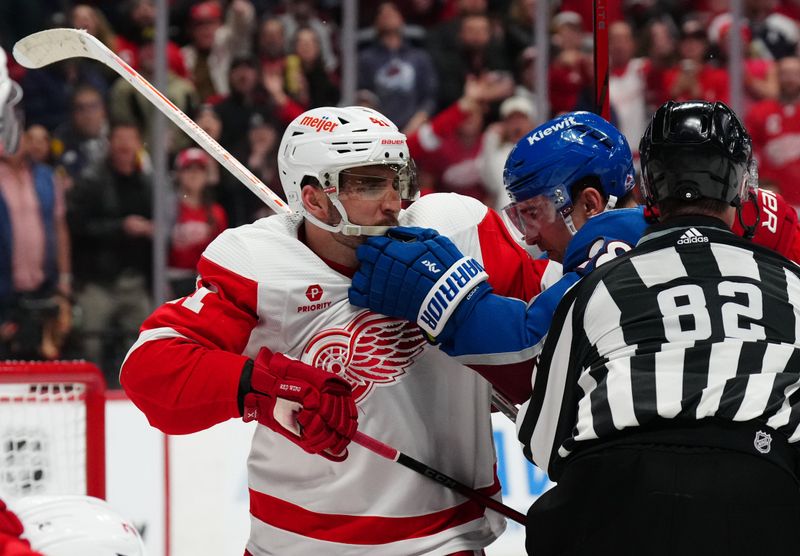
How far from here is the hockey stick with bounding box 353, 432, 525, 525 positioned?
267 centimetres

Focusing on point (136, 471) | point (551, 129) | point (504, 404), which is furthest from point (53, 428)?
point (551, 129)

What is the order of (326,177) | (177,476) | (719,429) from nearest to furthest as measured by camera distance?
(719,429) < (326,177) < (177,476)

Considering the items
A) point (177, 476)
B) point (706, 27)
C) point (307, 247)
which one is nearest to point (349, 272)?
point (307, 247)

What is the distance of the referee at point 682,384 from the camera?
6.91 ft

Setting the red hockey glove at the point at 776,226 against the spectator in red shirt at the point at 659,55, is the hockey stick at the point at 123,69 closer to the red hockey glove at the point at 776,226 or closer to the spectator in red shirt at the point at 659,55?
the red hockey glove at the point at 776,226

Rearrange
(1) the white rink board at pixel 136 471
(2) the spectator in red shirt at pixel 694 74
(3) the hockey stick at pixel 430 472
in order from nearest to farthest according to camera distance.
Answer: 1. (3) the hockey stick at pixel 430 472
2. (1) the white rink board at pixel 136 471
3. (2) the spectator in red shirt at pixel 694 74

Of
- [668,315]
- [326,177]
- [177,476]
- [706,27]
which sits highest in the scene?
[706,27]

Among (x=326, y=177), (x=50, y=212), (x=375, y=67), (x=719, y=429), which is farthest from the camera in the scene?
(x=375, y=67)

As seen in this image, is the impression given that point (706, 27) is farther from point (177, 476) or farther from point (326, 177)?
point (326, 177)

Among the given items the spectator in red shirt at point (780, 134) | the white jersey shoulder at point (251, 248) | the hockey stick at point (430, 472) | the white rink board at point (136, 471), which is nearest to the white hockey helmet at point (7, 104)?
the white rink board at point (136, 471)

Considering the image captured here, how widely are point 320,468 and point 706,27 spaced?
467 cm

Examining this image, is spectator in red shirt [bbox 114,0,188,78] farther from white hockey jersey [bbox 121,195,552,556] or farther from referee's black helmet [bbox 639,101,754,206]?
referee's black helmet [bbox 639,101,754,206]

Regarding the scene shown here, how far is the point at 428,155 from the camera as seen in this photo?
21.1ft

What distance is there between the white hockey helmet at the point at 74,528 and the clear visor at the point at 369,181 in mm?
812
